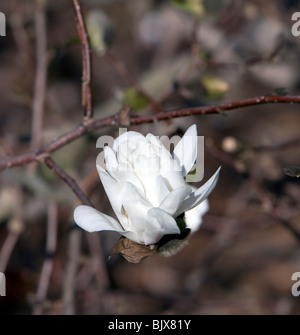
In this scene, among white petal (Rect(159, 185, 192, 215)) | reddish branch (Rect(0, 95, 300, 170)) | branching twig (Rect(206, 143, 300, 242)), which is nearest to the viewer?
white petal (Rect(159, 185, 192, 215))

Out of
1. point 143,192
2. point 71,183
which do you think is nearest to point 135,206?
point 143,192

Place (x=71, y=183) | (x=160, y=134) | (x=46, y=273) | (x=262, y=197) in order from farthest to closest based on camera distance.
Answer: (x=160, y=134) < (x=46, y=273) < (x=262, y=197) < (x=71, y=183)

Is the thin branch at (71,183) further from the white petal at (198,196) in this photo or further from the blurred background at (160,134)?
the blurred background at (160,134)

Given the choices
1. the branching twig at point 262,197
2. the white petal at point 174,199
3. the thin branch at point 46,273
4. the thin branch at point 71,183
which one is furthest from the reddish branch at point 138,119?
the thin branch at point 46,273

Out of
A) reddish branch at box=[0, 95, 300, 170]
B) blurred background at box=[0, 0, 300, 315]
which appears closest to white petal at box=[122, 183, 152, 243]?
reddish branch at box=[0, 95, 300, 170]

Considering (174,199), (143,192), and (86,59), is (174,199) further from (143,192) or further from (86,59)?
(86,59)

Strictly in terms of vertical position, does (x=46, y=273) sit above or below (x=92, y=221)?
above

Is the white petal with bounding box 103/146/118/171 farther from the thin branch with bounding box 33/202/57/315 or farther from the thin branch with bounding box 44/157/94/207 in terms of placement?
the thin branch with bounding box 33/202/57/315
